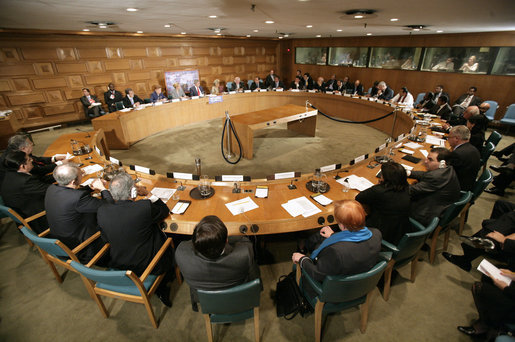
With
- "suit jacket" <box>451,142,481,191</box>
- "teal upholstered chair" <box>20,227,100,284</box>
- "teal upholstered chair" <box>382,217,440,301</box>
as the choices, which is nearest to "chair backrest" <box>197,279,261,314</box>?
"teal upholstered chair" <box>20,227,100,284</box>

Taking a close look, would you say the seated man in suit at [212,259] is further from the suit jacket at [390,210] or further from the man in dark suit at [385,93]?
the man in dark suit at [385,93]

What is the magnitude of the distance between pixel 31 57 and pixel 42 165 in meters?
5.57

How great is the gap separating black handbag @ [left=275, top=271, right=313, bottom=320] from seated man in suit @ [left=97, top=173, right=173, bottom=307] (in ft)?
3.77

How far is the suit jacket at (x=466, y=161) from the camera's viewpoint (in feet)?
10.3

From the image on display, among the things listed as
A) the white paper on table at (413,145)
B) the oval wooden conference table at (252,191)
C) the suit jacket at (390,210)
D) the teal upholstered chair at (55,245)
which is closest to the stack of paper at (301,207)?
the oval wooden conference table at (252,191)

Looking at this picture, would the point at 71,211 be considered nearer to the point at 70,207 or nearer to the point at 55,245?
the point at 70,207

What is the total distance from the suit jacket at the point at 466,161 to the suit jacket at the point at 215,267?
3115 millimetres

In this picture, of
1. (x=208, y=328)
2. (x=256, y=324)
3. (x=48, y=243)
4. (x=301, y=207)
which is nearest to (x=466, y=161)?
(x=301, y=207)

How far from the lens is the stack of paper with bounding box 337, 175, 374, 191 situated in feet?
9.68

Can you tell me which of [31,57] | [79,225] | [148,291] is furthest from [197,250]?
[31,57]

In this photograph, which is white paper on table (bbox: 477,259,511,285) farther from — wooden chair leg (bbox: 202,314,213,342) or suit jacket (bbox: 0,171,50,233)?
suit jacket (bbox: 0,171,50,233)

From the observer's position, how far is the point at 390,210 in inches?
88.1

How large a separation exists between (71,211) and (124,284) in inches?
36.4

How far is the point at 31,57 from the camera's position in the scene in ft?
22.6
